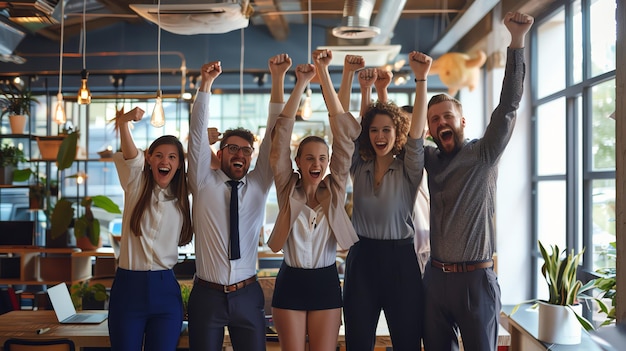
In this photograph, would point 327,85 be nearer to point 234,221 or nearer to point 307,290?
point 234,221

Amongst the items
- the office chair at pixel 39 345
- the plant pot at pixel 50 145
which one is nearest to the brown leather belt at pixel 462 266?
the office chair at pixel 39 345

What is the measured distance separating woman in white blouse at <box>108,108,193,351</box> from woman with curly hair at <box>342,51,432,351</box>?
85 centimetres

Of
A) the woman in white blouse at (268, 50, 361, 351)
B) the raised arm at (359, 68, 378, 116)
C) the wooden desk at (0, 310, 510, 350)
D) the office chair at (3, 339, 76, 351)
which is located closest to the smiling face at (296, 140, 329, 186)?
the woman in white blouse at (268, 50, 361, 351)

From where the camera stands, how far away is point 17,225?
7934 millimetres

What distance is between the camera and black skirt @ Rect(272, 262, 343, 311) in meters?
3.04

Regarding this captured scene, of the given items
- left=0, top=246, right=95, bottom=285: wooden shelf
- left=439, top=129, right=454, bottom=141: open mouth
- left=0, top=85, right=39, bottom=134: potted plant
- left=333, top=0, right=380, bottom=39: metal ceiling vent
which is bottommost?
left=0, top=246, right=95, bottom=285: wooden shelf

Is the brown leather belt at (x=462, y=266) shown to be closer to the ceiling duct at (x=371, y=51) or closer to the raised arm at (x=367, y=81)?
the raised arm at (x=367, y=81)

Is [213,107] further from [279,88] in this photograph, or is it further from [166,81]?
[279,88]

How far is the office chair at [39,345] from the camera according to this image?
364cm

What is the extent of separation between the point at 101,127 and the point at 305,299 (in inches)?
324

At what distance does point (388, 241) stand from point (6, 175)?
631 centimetres

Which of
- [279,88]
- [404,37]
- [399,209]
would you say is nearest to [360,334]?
[399,209]

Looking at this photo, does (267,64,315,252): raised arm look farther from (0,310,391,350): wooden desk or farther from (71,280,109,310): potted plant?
(71,280,109,310): potted plant

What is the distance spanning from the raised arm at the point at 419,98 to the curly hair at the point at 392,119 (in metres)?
0.17
